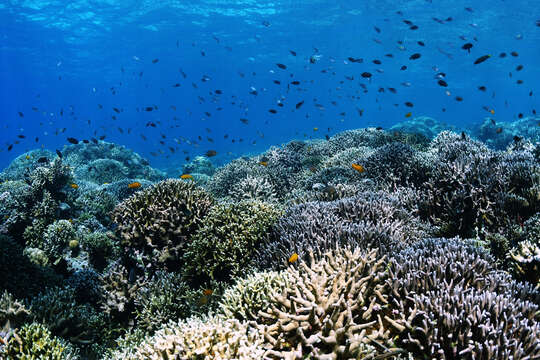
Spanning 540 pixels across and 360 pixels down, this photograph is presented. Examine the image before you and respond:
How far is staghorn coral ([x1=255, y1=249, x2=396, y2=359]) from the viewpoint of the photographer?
2.65 m

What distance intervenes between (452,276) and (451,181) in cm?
383

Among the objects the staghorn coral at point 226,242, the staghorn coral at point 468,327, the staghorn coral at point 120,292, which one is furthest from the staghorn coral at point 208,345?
the staghorn coral at point 120,292

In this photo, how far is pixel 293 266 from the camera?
4078mm

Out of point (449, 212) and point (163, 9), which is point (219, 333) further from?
point (163, 9)

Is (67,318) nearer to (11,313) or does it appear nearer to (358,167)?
(11,313)

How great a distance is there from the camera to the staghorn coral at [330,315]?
265 cm

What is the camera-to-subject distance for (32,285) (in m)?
6.34

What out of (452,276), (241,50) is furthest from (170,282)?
(241,50)

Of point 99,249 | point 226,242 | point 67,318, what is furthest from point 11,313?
point 99,249

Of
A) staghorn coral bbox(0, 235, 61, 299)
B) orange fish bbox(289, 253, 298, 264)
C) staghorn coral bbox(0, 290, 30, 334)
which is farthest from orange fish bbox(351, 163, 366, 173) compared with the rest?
staghorn coral bbox(0, 235, 61, 299)

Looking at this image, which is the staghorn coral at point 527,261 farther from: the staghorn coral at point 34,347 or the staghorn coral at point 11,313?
the staghorn coral at point 11,313

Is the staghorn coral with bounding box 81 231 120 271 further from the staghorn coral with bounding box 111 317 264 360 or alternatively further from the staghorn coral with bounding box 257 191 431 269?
the staghorn coral with bounding box 111 317 264 360

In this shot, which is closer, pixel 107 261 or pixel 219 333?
pixel 219 333

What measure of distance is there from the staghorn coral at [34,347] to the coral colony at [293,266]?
3 centimetres
